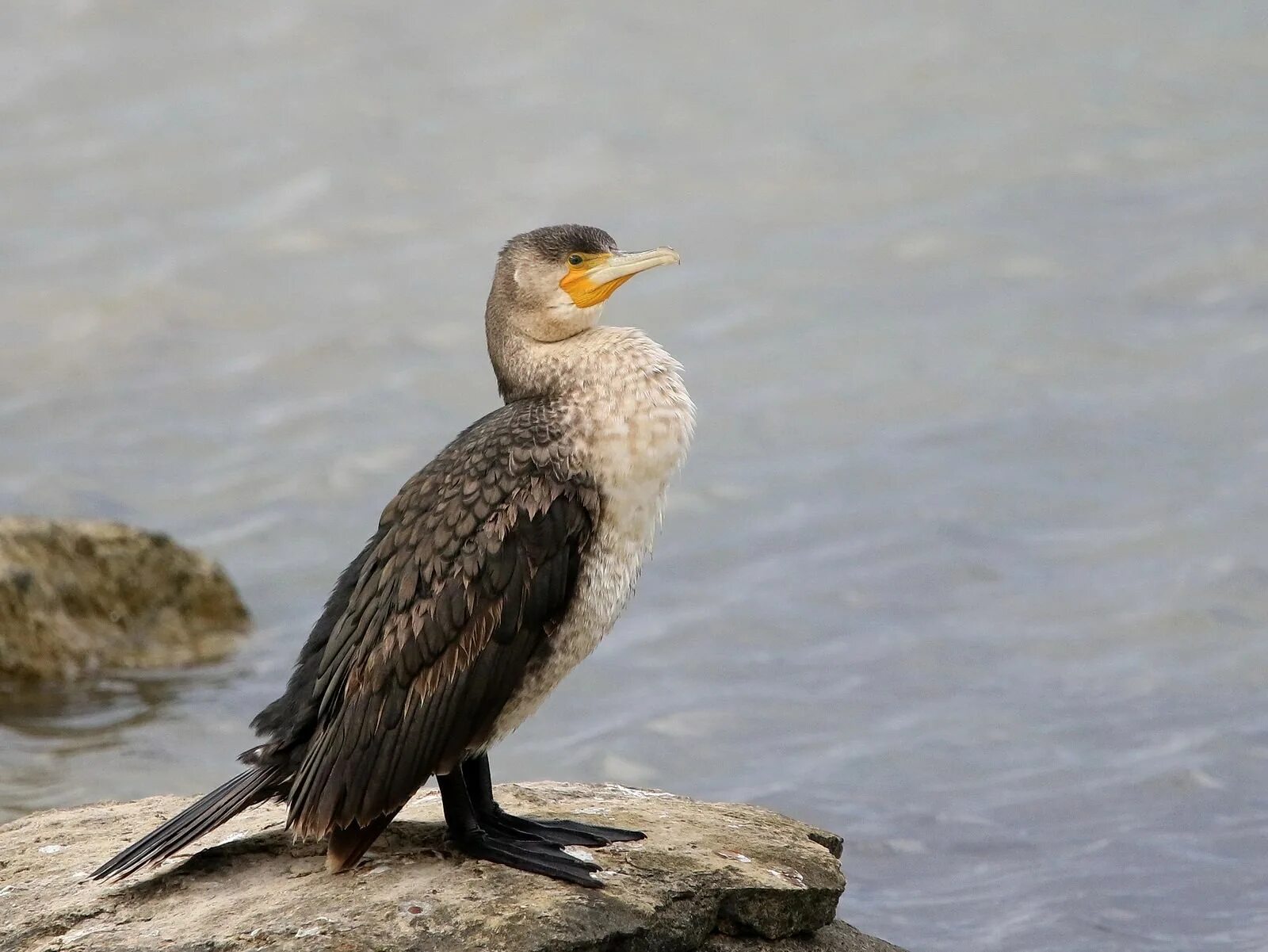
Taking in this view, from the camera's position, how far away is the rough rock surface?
4.66m

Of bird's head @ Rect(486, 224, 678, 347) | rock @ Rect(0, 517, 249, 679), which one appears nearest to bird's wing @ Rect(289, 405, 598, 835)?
bird's head @ Rect(486, 224, 678, 347)

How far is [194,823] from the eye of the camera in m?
4.91

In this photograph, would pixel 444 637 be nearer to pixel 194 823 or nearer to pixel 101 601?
pixel 194 823

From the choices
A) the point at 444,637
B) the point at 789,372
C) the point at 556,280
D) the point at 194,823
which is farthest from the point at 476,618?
Answer: the point at 789,372

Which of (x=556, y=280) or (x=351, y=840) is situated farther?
(x=556, y=280)

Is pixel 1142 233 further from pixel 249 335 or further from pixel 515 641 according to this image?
pixel 515 641

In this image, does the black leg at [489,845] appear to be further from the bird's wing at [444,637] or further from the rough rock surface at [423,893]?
the bird's wing at [444,637]

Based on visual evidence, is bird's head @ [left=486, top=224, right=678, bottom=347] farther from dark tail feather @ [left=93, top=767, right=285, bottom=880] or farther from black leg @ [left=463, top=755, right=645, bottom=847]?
dark tail feather @ [left=93, top=767, right=285, bottom=880]

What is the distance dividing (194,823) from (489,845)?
766mm

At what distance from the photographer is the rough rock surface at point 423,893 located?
15.3 ft

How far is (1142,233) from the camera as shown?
12.9 meters

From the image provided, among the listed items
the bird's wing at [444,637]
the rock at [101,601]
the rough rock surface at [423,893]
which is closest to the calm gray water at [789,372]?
the rock at [101,601]

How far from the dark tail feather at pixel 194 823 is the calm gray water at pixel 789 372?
3039 mm

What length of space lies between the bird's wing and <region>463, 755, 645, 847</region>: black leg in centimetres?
31
